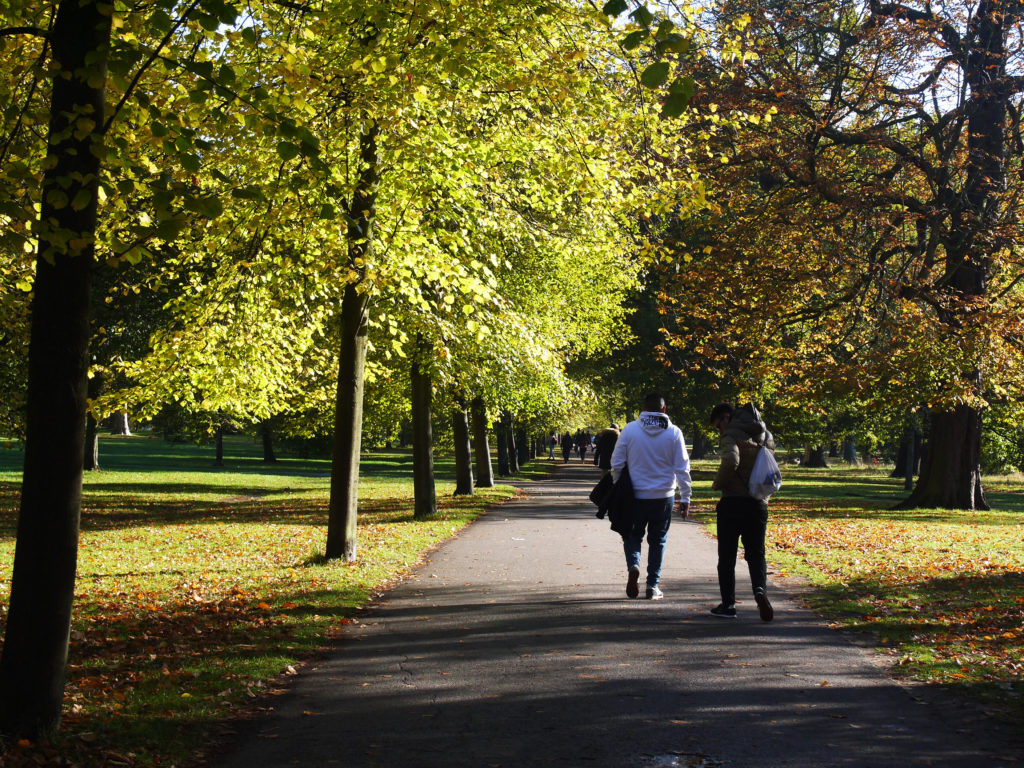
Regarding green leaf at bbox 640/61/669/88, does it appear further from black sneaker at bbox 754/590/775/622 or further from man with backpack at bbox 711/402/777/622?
black sneaker at bbox 754/590/775/622

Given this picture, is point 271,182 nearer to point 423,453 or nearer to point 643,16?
point 643,16

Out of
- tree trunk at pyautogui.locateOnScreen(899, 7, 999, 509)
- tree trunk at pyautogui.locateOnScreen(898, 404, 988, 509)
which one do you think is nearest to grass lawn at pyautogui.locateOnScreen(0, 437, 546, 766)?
tree trunk at pyautogui.locateOnScreen(898, 404, 988, 509)

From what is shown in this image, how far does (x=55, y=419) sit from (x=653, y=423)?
585 cm

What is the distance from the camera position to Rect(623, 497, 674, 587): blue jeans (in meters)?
9.34

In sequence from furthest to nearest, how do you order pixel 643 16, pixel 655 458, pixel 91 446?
1. pixel 91 446
2. pixel 655 458
3. pixel 643 16

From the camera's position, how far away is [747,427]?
8.77 metres

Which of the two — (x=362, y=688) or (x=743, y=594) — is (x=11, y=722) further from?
(x=743, y=594)

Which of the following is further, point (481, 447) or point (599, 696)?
point (481, 447)

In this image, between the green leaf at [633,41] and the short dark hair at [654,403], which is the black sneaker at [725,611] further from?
the green leaf at [633,41]

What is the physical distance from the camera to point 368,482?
3597cm

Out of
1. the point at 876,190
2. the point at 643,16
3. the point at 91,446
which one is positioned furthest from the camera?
the point at 91,446

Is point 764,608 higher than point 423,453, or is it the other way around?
point 423,453

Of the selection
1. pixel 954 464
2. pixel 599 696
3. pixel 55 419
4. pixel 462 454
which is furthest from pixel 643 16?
pixel 954 464

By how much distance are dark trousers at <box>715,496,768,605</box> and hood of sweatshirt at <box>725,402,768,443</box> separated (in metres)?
0.56
